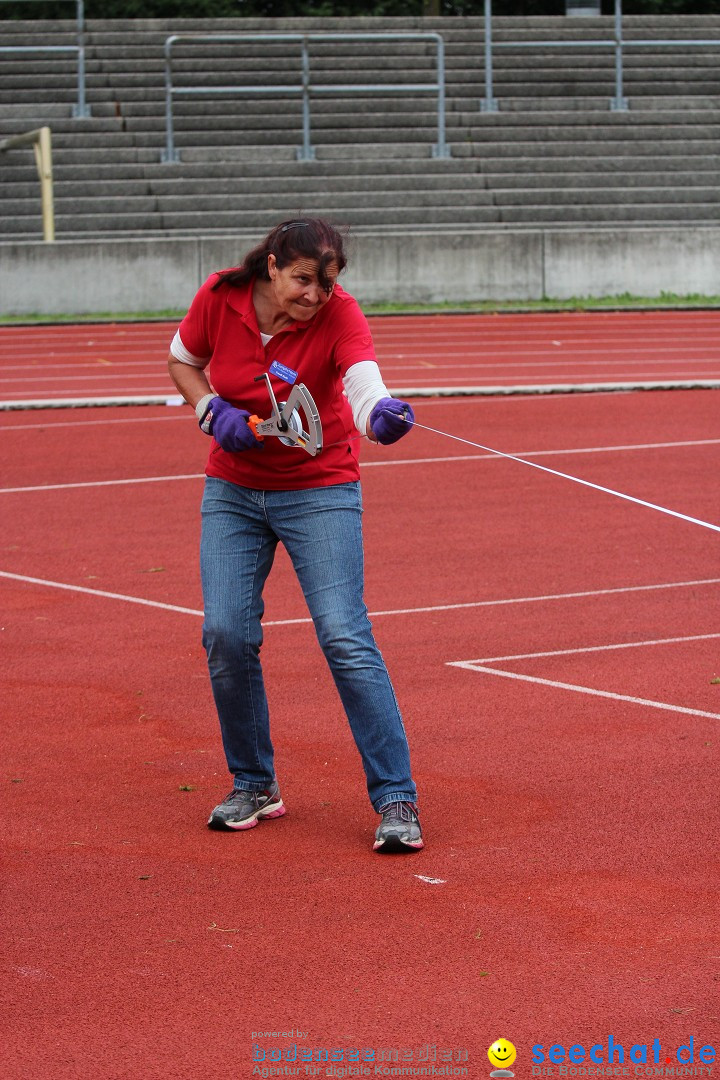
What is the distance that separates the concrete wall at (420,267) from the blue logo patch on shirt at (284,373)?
20128mm

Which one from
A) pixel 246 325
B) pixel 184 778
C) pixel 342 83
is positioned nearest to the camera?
pixel 246 325

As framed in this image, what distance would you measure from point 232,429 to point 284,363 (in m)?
0.28

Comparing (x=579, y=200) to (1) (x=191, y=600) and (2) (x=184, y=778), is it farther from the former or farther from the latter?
(2) (x=184, y=778)

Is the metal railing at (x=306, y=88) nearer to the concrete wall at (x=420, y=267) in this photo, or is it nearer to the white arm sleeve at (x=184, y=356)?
the concrete wall at (x=420, y=267)

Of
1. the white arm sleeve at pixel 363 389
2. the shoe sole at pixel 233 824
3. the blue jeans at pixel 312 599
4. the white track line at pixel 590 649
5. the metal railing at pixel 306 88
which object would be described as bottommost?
the shoe sole at pixel 233 824

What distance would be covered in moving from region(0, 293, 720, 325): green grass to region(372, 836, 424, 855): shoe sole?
2008 centimetres

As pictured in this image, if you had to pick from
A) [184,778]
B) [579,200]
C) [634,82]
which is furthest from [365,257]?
[184,778]

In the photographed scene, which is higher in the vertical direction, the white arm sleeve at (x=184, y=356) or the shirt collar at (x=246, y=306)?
the shirt collar at (x=246, y=306)

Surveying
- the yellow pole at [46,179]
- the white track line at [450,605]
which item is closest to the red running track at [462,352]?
the yellow pole at [46,179]

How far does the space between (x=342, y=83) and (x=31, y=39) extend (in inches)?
268

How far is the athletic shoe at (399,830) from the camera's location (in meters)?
4.52

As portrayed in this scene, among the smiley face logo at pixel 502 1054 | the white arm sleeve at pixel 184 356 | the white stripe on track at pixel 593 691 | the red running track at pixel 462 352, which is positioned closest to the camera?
the smiley face logo at pixel 502 1054

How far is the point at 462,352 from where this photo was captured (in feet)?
66.4

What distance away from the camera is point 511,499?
34.1 feet
